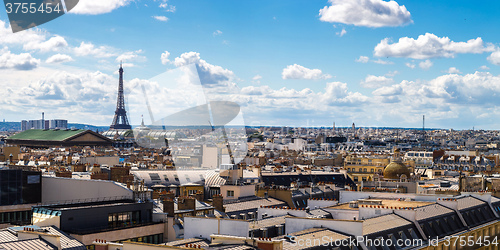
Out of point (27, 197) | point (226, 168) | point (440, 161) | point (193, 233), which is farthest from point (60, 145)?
point (193, 233)

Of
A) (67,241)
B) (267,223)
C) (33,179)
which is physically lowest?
(67,241)

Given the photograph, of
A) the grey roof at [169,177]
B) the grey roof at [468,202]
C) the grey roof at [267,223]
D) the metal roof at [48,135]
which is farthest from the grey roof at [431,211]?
the metal roof at [48,135]

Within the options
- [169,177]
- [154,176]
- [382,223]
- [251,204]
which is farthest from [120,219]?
[169,177]

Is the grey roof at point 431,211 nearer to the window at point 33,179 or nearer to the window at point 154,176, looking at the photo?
the window at point 33,179

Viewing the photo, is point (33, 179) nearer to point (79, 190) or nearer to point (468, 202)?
point (79, 190)

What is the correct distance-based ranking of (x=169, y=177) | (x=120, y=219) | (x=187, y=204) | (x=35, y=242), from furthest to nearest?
1. (x=169, y=177)
2. (x=187, y=204)
3. (x=120, y=219)
4. (x=35, y=242)

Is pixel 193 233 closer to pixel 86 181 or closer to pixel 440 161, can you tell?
pixel 86 181

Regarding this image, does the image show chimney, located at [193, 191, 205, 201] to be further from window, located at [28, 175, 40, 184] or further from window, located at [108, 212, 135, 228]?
window, located at [108, 212, 135, 228]
